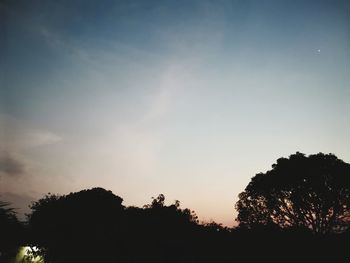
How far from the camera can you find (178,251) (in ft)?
60.6

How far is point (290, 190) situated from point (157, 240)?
71.4 feet

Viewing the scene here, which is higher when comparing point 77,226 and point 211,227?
point 77,226

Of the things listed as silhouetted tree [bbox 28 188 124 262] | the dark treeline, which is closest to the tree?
the dark treeline

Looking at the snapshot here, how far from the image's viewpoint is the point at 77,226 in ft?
Answer: 113

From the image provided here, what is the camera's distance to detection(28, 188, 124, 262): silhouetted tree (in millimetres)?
23047

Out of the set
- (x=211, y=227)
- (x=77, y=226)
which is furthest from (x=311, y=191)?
(x=77, y=226)

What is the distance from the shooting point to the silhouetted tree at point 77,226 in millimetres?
23047

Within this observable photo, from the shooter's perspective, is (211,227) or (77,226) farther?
(77,226)

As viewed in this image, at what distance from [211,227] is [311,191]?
18.5m

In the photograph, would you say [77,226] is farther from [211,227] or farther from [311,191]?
[311,191]

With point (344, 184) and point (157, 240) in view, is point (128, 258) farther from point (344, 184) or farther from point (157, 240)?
point (344, 184)

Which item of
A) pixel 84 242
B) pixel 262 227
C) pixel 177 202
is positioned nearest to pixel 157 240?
pixel 262 227

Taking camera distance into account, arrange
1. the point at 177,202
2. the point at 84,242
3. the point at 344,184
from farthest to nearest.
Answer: the point at 177,202, the point at 344,184, the point at 84,242

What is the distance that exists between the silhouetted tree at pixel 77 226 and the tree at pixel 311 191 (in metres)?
19.7
